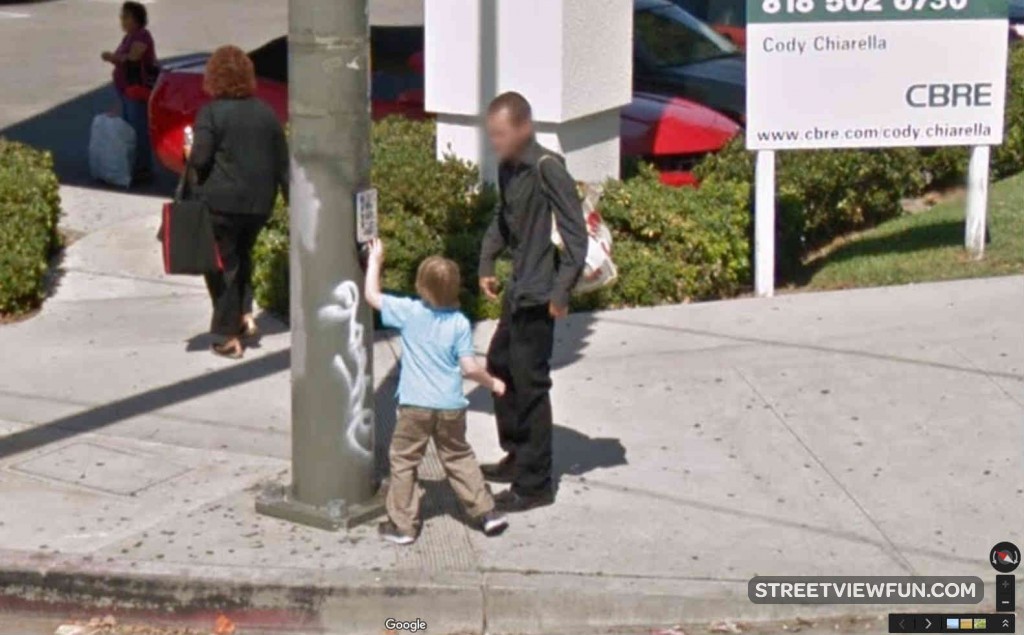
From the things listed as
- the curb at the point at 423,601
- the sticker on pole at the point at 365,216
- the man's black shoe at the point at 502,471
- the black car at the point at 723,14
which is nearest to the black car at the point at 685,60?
the black car at the point at 723,14

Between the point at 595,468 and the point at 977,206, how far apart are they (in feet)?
14.7

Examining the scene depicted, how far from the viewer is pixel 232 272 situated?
9.22m

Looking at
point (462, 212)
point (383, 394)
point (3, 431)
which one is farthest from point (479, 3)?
point (3, 431)

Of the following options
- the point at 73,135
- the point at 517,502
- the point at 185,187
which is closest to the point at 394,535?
the point at 517,502

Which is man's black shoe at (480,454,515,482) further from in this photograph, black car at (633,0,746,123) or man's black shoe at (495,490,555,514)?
black car at (633,0,746,123)

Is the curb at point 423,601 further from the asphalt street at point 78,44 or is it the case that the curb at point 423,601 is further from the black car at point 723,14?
the black car at point 723,14

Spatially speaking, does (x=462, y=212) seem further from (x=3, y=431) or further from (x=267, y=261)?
(x=3, y=431)

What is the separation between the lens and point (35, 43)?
2523 cm

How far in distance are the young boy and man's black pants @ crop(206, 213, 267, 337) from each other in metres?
2.40

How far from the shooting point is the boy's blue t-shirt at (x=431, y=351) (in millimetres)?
6664

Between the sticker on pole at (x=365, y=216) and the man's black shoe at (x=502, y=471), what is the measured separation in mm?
1219

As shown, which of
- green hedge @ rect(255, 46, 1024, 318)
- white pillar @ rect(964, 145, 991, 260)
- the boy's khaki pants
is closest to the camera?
the boy's khaki pants

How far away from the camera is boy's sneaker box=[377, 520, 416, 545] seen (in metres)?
6.78

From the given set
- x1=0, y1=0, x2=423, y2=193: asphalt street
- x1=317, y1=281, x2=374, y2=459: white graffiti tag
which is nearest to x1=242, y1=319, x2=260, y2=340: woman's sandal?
x1=317, y1=281, x2=374, y2=459: white graffiti tag
